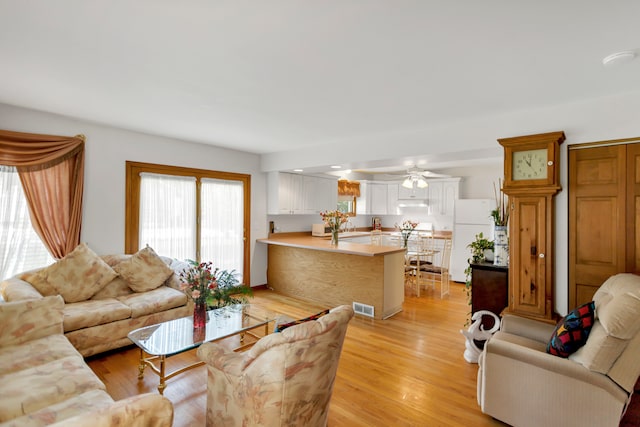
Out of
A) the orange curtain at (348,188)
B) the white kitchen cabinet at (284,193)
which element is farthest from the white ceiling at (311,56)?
the orange curtain at (348,188)

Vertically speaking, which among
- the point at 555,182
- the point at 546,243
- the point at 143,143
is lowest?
the point at 546,243

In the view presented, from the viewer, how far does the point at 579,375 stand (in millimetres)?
1899

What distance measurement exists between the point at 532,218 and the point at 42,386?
3827mm

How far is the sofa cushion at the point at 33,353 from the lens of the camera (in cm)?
207

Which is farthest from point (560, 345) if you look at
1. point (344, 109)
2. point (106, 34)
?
point (106, 34)

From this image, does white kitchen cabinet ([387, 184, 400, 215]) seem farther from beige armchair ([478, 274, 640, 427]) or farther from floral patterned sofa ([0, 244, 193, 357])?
beige armchair ([478, 274, 640, 427])

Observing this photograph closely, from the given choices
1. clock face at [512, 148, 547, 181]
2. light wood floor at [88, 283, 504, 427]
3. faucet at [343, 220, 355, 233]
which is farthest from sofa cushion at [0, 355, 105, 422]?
faucet at [343, 220, 355, 233]

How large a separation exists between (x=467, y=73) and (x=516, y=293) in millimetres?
2052

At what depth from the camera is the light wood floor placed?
2.29 metres

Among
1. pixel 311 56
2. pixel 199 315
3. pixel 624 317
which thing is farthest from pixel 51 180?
pixel 624 317

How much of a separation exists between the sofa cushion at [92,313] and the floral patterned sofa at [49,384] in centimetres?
34

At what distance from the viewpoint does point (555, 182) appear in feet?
9.37

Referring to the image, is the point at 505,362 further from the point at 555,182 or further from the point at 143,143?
the point at 143,143

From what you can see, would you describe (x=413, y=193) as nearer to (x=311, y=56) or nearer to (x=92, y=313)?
(x=311, y=56)
